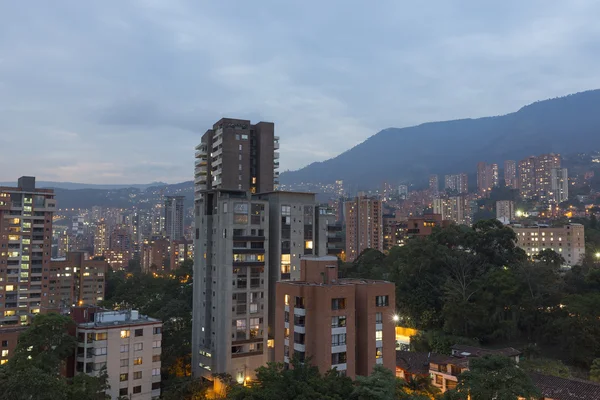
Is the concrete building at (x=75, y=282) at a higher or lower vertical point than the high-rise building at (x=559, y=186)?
lower

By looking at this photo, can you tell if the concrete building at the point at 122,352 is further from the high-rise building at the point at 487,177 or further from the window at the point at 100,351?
the high-rise building at the point at 487,177

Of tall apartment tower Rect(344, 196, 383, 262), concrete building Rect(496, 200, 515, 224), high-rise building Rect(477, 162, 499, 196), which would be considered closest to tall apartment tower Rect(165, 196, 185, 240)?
tall apartment tower Rect(344, 196, 383, 262)

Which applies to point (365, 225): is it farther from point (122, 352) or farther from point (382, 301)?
point (122, 352)

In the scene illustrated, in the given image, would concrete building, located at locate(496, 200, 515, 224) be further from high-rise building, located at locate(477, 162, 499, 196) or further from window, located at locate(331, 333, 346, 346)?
window, located at locate(331, 333, 346, 346)

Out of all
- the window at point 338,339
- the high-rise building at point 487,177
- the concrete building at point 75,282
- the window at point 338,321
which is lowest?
the concrete building at point 75,282

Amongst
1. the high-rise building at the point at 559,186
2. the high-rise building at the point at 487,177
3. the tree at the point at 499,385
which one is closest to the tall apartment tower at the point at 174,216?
the high-rise building at the point at 487,177

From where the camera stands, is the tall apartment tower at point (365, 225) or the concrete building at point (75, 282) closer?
the concrete building at point (75, 282)

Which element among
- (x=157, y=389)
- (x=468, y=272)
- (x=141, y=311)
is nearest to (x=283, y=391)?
(x=157, y=389)
